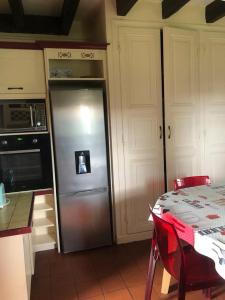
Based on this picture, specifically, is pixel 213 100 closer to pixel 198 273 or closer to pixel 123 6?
pixel 123 6

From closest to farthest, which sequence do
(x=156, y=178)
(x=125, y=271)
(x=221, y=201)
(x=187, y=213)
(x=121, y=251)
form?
(x=187, y=213), (x=221, y=201), (x=125, y=271), (x=121, y=251), (x=156, y=178)

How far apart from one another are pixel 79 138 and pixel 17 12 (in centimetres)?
127

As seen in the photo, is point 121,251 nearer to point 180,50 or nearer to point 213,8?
point 180,50

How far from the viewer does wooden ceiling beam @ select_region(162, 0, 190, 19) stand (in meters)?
2.51

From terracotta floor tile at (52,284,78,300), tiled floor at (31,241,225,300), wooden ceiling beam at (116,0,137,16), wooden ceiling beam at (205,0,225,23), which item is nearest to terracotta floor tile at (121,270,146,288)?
tiled floor at (31,241,225,300)

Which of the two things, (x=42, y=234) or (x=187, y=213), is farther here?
(x=42, y=234)

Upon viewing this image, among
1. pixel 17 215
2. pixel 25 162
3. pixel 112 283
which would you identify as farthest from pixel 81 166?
pixel 112 283

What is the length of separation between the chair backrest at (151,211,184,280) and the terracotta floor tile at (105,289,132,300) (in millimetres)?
633

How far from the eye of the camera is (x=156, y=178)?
9.55 ft

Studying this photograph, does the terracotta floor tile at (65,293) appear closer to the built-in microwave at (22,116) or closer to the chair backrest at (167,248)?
the chair backrest at (167,248)

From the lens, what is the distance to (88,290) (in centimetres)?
209

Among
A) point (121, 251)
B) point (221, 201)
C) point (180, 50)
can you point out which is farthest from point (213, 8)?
point (121, 251)

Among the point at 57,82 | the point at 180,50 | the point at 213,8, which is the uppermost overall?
the point at 213,8

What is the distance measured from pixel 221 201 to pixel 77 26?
8.31 ft
